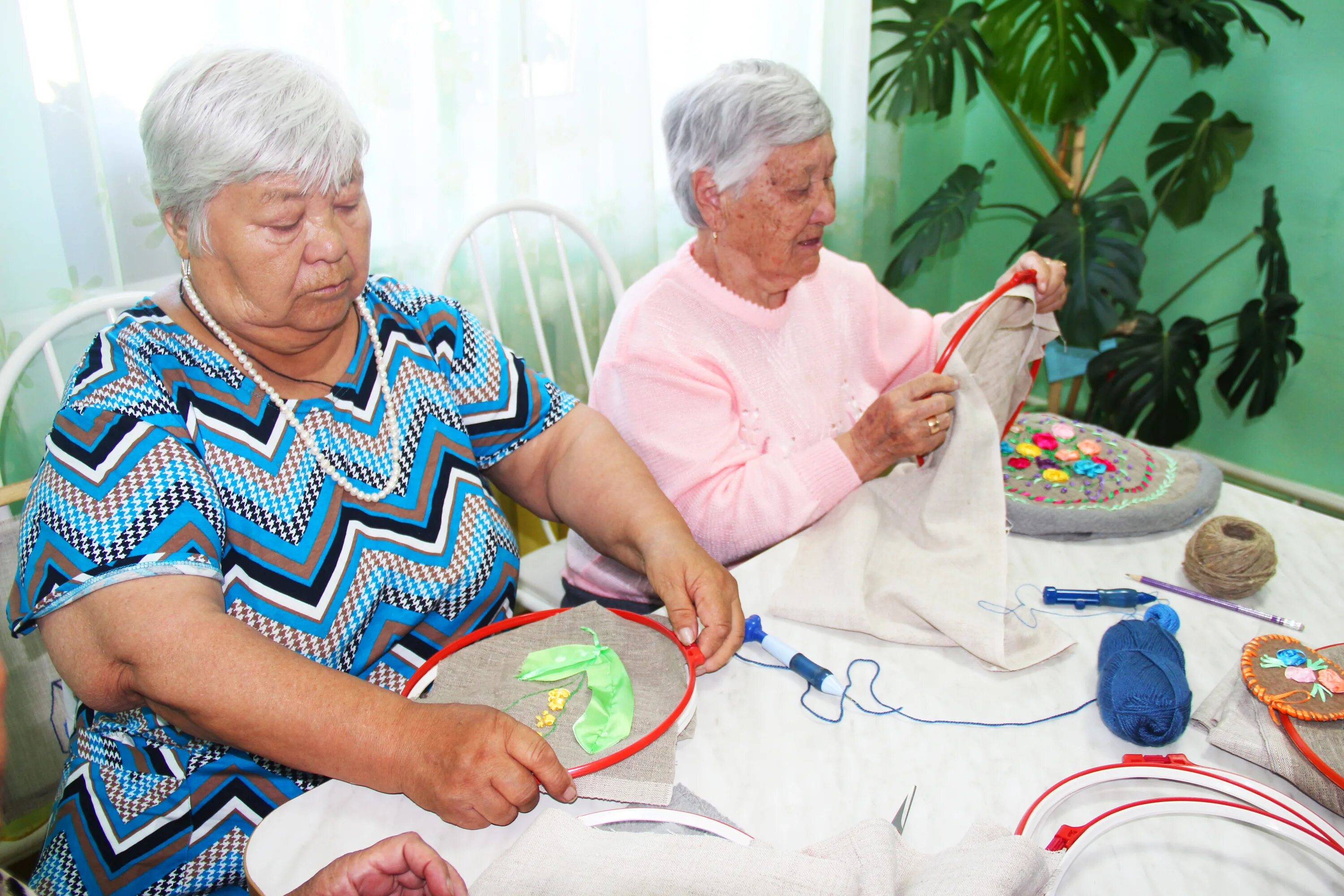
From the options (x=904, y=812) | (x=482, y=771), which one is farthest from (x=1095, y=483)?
(x=482, y=771)

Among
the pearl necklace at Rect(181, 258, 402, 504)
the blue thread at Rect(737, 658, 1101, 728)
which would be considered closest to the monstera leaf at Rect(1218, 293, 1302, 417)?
the blue thread at Rect(737, 658, 1101, 728)

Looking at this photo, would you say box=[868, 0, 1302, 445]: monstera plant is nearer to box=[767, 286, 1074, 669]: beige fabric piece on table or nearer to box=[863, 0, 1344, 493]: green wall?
box=[863, 0, 1344, 493]: green wall

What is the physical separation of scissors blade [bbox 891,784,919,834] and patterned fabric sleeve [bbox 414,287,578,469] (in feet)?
2.33

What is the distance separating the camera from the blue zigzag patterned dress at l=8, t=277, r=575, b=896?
88 centimetres

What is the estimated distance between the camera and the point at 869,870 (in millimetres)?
669

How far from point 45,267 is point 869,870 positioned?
148 centimetres

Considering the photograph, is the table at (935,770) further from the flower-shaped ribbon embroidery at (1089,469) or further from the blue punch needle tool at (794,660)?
the flower-shaped ribbon embroidery at (1089,469)

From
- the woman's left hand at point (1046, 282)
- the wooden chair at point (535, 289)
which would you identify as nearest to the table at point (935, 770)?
the woman's left hand at point (1046, 282)

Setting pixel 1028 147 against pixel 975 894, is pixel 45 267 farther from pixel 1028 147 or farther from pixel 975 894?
pixel 1028 147

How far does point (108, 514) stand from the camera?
86 cm

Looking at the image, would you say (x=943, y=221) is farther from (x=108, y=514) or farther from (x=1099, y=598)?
(x=108, y=514)

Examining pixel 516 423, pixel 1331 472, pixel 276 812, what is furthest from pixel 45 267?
pixel 1331 472

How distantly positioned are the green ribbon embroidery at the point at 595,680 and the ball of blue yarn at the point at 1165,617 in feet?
1.87

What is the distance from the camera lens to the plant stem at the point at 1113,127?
259 centimetres
